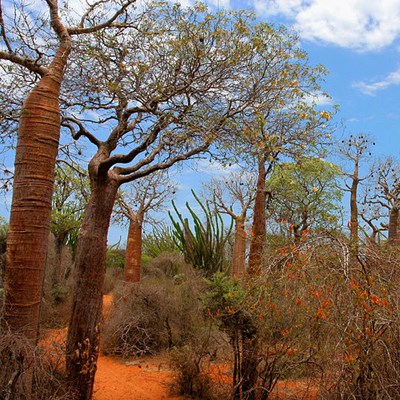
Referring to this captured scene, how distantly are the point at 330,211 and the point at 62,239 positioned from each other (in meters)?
10.9

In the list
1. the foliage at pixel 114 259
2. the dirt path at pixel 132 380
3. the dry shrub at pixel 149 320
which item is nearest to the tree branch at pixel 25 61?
the dirt path at pixel 132 380

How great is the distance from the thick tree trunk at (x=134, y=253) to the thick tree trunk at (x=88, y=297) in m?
8.41

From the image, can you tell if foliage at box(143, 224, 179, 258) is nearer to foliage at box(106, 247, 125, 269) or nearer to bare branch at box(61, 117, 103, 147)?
foliage at box(106, 247, 125, 269)

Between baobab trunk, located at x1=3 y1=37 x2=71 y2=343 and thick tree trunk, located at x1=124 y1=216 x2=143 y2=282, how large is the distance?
9770 millimetres

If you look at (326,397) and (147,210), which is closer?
(326,397)

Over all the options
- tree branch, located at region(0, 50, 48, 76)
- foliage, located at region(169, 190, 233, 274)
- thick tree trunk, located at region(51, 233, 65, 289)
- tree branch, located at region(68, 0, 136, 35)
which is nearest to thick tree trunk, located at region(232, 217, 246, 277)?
foliage, located at region(169, 190, 233, 274)

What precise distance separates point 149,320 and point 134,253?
18.2 feet

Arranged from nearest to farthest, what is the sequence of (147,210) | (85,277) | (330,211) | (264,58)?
(85,277) → (264,58) → (147,210) → (330,211)

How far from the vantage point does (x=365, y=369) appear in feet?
15.5

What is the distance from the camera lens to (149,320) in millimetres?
9891

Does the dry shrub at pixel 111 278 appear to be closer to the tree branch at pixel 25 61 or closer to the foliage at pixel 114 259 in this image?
the foliage at pixel 114 259

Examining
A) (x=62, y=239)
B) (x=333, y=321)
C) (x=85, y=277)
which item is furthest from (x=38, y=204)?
(x=62, y=239)

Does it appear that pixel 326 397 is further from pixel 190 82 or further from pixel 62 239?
pixel 62 239

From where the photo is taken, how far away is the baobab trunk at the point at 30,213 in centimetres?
491
